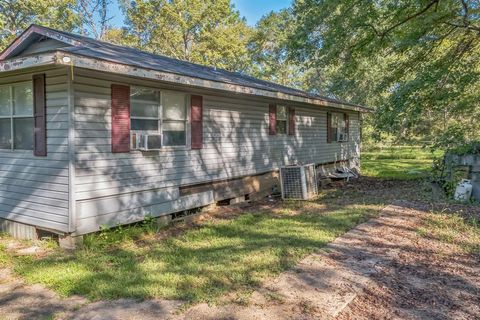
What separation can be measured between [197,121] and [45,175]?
2983 millimetres

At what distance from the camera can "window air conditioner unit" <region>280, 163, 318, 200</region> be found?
29.6 feet

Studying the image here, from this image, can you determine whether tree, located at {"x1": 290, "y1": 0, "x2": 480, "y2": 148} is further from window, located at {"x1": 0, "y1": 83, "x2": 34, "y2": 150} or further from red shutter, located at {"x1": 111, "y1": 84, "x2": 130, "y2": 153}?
window, located at {"x1": 0, "y1": 83, "x2": 34, "y2": 150}

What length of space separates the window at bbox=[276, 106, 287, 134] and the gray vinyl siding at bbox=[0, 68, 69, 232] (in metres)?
6.27

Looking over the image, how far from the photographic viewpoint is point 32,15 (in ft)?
70.0

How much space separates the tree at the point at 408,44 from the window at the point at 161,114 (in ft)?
17.1

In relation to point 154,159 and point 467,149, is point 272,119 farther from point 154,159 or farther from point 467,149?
point 467,149

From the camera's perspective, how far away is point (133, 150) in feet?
20.0

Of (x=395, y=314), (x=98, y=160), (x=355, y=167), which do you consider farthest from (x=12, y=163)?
(x=355, y=167)

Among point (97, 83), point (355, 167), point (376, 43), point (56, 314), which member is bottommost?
point (56, 314)

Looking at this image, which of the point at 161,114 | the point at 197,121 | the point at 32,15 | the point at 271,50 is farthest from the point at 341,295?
the point at 271,50

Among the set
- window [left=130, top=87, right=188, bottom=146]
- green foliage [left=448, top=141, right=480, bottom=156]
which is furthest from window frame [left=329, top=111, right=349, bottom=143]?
window [left=130, top=87, right=188, bottom=146]

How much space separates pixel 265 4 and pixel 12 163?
28242 millimetres

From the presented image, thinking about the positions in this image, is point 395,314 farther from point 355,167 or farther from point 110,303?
point 355,167

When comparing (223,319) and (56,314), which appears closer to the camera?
(223,319)
